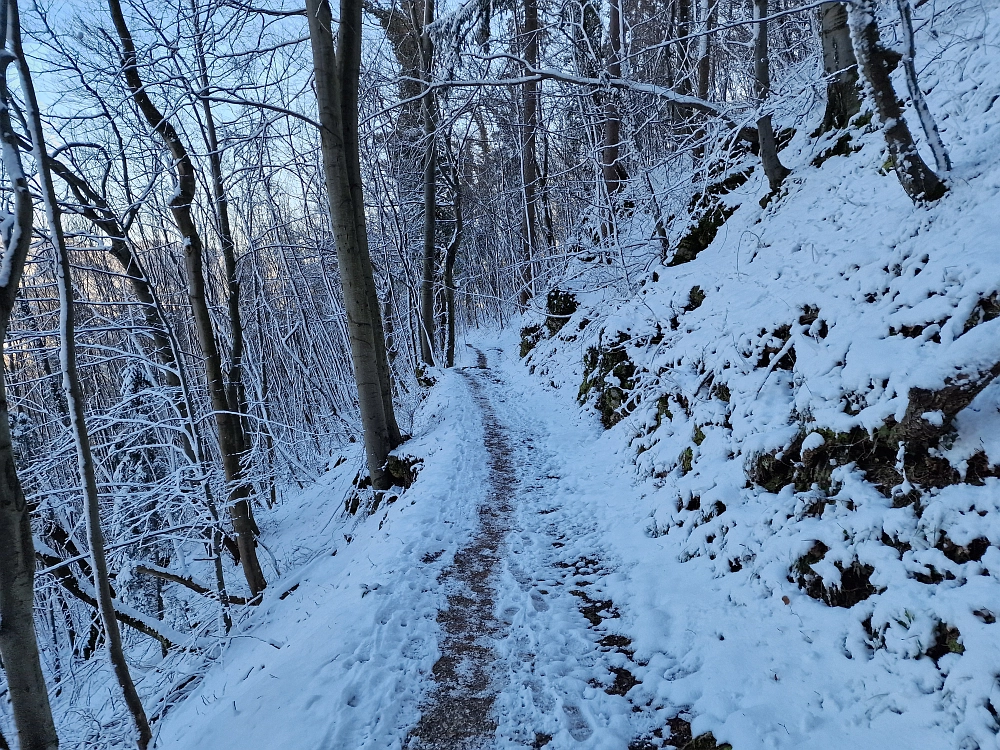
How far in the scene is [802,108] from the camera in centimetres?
805

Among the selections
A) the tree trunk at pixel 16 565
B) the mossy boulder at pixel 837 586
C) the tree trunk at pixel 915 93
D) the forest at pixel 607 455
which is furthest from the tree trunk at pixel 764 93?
the tree trunk at pixel 16 565

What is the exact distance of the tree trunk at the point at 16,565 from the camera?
8.34ft

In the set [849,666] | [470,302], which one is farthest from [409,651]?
[470,302]

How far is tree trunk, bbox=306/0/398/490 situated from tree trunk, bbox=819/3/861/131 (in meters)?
6.46

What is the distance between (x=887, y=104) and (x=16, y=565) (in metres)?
6.93

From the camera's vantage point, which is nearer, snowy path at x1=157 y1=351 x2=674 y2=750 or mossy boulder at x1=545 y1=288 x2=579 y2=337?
snowy path at x1=157 y1=351 x2=674 y2=750

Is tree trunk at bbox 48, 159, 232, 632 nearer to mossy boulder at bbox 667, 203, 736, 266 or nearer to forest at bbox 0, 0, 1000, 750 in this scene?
forest at bbox 0, 0, 1000, 750

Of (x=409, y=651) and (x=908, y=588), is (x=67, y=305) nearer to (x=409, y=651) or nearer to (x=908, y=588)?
(x=409, y=651)

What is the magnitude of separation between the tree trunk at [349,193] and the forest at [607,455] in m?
0.05

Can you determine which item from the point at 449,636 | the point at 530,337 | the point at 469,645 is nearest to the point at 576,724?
the point at 469,645

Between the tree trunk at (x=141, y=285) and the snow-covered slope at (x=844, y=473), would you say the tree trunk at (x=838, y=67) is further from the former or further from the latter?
the tree trunk at (x=141, y=285)

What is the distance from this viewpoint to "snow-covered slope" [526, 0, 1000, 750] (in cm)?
285

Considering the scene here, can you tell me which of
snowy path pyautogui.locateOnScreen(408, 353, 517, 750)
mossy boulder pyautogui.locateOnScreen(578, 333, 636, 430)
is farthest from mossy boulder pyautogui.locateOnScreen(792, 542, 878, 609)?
mossy boulder pyautogui.locateOnScreen(578, 333, 636, 430)

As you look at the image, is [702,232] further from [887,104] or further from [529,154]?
[529,154]
